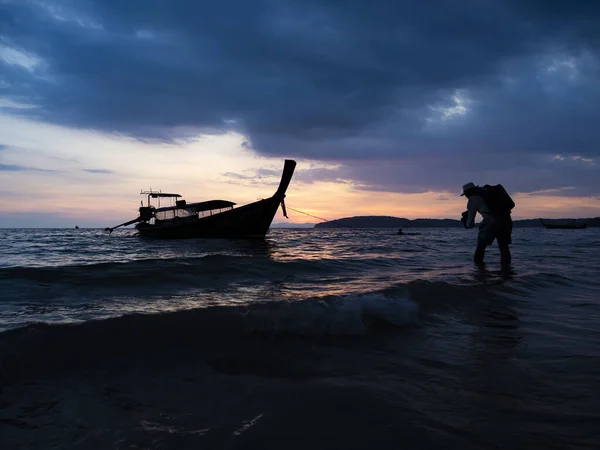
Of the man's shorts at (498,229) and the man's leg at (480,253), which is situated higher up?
the man's shorts at (498,229)

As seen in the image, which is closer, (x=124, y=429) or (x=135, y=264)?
(x=124, y=429)

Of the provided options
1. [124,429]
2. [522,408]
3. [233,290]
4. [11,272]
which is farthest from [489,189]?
[11,272]

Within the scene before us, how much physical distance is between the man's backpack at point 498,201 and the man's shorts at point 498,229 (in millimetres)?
233

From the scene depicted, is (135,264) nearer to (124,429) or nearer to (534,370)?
(124,429)

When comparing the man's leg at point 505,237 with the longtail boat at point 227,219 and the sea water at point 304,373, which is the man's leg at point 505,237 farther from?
the longtail boat at point 227,219

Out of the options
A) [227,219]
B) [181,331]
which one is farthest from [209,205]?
[181,331]

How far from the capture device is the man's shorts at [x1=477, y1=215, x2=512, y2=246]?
11.0 m

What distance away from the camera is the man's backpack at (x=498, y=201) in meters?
11.0

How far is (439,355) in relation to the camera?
3627 millimetres

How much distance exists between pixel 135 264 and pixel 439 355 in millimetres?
9393

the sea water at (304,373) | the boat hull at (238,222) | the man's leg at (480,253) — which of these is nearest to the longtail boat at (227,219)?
the boat hull at (238,222)

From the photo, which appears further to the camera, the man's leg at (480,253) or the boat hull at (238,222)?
the boat hull at (238,222)

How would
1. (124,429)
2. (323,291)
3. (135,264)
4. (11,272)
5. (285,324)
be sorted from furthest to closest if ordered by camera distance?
1. (135,264)
2. (11,272)
3. (323,291)
4. (285,324)
5. (124,429)

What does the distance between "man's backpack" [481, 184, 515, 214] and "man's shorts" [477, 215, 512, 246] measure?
23 centimetres
